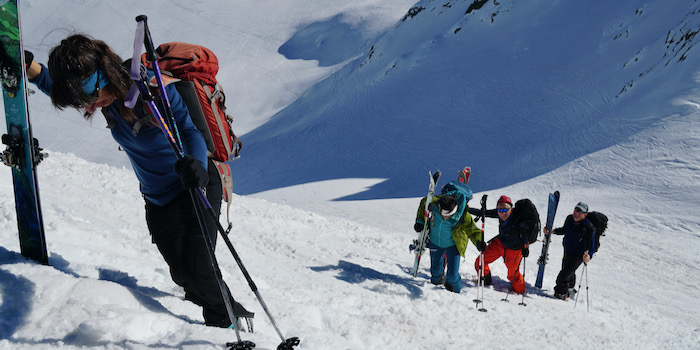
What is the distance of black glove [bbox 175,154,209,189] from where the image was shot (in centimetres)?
263

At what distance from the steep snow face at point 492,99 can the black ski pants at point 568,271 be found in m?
12.1

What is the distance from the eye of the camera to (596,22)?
1280 inches

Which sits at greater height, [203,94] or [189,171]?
[203,94]

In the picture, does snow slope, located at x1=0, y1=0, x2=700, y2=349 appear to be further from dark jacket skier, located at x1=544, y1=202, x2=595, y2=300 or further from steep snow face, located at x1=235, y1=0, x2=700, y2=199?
dark jacket skier, located at x1=544, y1=202, x2=595, y2=300

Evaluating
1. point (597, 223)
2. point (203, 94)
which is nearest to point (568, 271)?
point (597, 223)

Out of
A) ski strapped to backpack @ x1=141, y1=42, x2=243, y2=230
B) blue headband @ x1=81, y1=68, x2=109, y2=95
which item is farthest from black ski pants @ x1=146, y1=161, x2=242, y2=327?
blue headband @ x1=81, y1=68, x2=109, y2=95

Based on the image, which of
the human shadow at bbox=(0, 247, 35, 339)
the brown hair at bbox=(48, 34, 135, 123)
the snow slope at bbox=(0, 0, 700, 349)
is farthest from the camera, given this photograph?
the snow slope at bbox=(0, 0, 700, 349)

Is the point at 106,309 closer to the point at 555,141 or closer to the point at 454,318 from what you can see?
the point at 454,318

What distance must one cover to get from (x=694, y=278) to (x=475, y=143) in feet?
53.5

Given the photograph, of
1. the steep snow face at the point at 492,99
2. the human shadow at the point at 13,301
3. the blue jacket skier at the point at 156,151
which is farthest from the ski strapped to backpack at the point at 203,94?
the steep snow face at the point at 492,99

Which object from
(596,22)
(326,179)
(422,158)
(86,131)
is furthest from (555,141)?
(86,131)

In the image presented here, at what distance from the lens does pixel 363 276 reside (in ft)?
21.9

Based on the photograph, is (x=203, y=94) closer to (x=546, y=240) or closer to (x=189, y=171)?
(x=189, y=171)

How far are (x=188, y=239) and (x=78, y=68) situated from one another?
114cm
